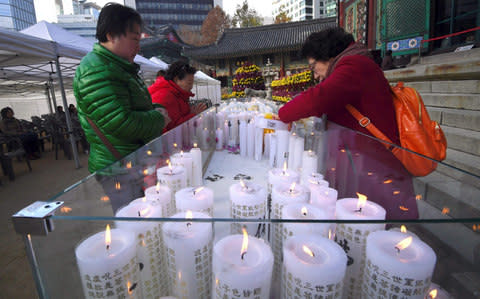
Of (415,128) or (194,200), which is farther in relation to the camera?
(415,128)

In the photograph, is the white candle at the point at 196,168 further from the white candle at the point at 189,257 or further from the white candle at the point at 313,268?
the white candle at the point at 313,268

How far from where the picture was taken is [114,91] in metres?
1.11

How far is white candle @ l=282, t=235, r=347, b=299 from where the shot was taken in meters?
0.43

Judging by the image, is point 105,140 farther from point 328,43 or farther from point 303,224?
point 328,43

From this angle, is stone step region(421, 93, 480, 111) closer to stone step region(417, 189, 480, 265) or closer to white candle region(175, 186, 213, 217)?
stone step region(417, 189, 480, 265)

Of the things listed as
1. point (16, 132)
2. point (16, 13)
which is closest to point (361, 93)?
point (16, 132)

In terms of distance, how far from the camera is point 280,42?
17375 millimetres

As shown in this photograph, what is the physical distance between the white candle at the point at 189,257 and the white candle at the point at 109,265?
0.07 meters

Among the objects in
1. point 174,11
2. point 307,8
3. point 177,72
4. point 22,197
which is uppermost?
point 307,8

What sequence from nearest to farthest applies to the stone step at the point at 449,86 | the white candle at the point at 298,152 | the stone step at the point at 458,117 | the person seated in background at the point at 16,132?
the white candle at the point at 298,152
the stone step at the point at 458,117
the stone step at the point at 449,86
the person seated in background at the point at 16,132

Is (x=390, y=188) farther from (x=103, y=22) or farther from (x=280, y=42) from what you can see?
(x=280, y=42)

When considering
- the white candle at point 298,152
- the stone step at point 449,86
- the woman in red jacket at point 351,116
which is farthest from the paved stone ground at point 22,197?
the stone step at point 449,86

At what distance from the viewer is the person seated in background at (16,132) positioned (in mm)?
5371

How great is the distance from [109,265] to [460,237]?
71cm
